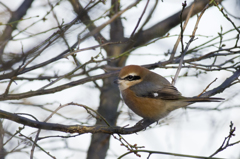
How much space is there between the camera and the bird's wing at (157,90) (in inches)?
170

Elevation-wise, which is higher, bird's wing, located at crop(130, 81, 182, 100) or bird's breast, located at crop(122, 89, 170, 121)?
bird's wing, located at crop(130, 81, 182, 100)

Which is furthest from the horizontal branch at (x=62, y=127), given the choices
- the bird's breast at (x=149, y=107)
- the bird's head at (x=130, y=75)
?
the bird's head at (x=130, y=75)

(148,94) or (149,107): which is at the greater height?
(148,94)

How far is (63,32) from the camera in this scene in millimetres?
2561

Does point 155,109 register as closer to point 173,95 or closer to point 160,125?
point 173,95

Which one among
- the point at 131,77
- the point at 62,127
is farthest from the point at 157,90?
the point at 62,127

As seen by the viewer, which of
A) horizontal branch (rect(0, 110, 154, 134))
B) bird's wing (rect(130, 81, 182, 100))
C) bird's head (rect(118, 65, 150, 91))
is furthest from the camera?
bird's head (rect(118, 65, 150, 91))

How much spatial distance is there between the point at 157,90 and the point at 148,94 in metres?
0.17

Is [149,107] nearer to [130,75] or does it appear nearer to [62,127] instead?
[130,75]

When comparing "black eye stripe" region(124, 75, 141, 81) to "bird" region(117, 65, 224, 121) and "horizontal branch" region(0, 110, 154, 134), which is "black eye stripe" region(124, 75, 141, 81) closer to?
"bird" region(117, 65, 224, 121)

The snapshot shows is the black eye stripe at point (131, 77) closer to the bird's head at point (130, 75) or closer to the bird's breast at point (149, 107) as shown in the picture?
the bird's head at point (130, 75)

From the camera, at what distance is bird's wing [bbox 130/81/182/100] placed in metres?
4.31

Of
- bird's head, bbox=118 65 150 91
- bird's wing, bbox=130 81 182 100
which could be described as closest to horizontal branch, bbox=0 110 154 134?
bird's wing, bbox=130 81 182 100

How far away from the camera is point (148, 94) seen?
14.9 ft
